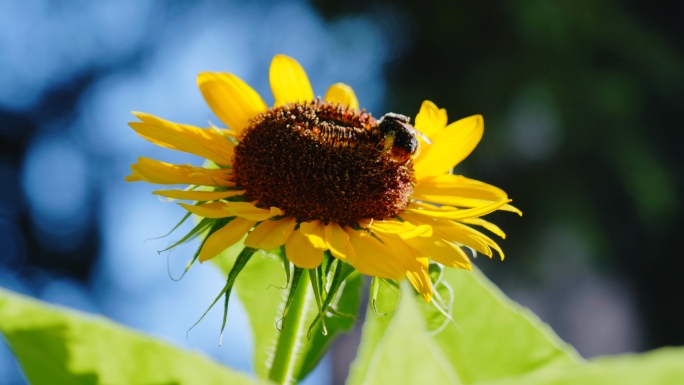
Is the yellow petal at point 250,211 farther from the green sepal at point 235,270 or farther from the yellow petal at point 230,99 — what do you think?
the yellow petal at point 230,99

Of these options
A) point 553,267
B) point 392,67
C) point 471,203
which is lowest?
point 553,267

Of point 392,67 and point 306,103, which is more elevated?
point 306,103

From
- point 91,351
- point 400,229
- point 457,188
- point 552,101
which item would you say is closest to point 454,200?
point 457,188

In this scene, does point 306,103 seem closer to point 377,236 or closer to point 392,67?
point 377,236

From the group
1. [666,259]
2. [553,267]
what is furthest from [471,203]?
[666,259]

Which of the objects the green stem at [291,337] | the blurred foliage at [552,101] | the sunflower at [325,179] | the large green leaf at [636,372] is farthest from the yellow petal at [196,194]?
the blurred foliage at [552,101]

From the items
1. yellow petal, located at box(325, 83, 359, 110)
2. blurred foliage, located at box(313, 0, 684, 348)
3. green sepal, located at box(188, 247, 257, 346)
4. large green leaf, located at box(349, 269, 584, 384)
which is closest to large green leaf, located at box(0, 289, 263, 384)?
large green leaf, located at box(349, 269, 584, 384)

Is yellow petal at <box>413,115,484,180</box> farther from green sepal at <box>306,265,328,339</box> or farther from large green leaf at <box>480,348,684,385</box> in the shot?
large green leaf at <box>480,348,684,385</box>

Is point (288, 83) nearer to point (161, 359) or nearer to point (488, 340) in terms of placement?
point (488, 340)
